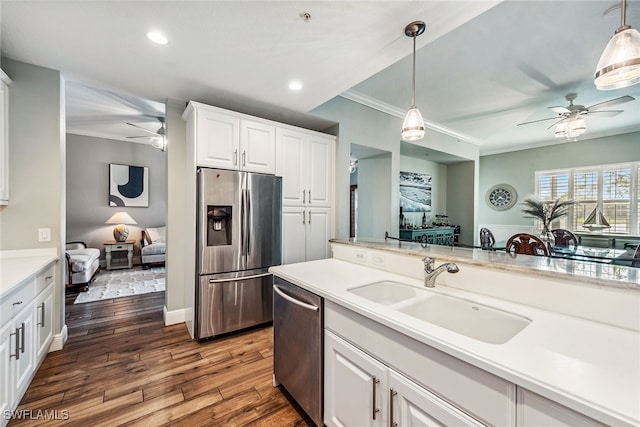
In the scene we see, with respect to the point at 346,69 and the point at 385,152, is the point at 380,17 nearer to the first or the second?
the point at 346,69

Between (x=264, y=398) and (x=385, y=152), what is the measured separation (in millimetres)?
3511

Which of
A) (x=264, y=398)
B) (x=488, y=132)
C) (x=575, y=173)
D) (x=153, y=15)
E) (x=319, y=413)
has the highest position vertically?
(x=488, y=132)

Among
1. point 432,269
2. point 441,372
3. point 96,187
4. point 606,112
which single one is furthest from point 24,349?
point 606,112

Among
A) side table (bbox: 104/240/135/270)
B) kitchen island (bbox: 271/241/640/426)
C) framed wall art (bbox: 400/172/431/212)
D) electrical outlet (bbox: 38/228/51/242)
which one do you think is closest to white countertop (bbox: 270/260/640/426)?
kitchen island (bbox: 271/241/640/426)

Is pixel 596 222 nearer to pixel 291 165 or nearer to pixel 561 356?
pixel 291 165

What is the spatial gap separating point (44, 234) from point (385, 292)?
9.84 feet

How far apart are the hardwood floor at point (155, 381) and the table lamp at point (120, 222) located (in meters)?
3.07

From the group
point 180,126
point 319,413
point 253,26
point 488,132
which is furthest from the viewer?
point 488,132

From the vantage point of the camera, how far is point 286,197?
317 cm

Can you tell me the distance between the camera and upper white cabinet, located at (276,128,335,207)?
124 inches

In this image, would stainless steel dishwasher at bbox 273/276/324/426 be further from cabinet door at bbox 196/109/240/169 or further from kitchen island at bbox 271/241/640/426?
cabinet door at bbox 196/109/240/169

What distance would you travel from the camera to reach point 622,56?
1.40 metres

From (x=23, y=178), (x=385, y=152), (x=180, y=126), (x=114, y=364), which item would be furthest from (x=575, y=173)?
(x=23, y=178)

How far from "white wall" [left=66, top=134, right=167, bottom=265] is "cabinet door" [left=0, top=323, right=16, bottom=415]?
4801mm
